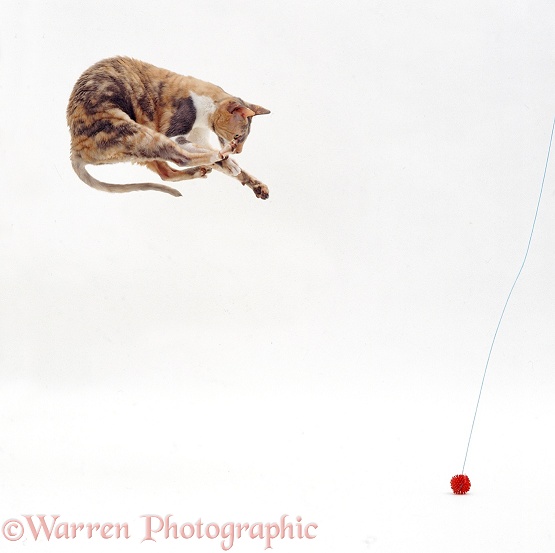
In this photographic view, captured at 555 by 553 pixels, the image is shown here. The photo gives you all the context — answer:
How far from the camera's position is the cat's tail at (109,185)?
2.26m

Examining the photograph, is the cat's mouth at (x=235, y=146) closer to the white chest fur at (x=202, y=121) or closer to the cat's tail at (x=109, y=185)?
the white chest fur at (x=202, y=121)

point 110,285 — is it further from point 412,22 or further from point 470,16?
point 470,16

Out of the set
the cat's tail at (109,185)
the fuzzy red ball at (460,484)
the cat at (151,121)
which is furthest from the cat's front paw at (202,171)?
the fuzzy red ball at (460,484)

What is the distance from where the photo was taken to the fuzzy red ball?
6.26 ft

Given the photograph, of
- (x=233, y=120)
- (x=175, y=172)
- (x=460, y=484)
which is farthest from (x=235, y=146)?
(x=460, y=484)

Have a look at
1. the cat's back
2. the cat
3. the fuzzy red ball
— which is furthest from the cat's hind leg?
the fuzzy red ball

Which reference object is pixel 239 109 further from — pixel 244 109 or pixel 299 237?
pixel 299 237

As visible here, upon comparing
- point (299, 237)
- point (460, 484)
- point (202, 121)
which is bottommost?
point (460, 484)

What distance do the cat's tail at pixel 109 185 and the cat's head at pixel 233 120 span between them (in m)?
0.22

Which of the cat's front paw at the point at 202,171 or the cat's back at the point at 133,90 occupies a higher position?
the cat's back at the point at 133,90

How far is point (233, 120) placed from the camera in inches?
87.6

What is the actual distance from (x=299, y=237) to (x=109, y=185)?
59 cm

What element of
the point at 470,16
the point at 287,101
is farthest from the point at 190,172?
the point at 470,16

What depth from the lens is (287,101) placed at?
2457 millimetres
